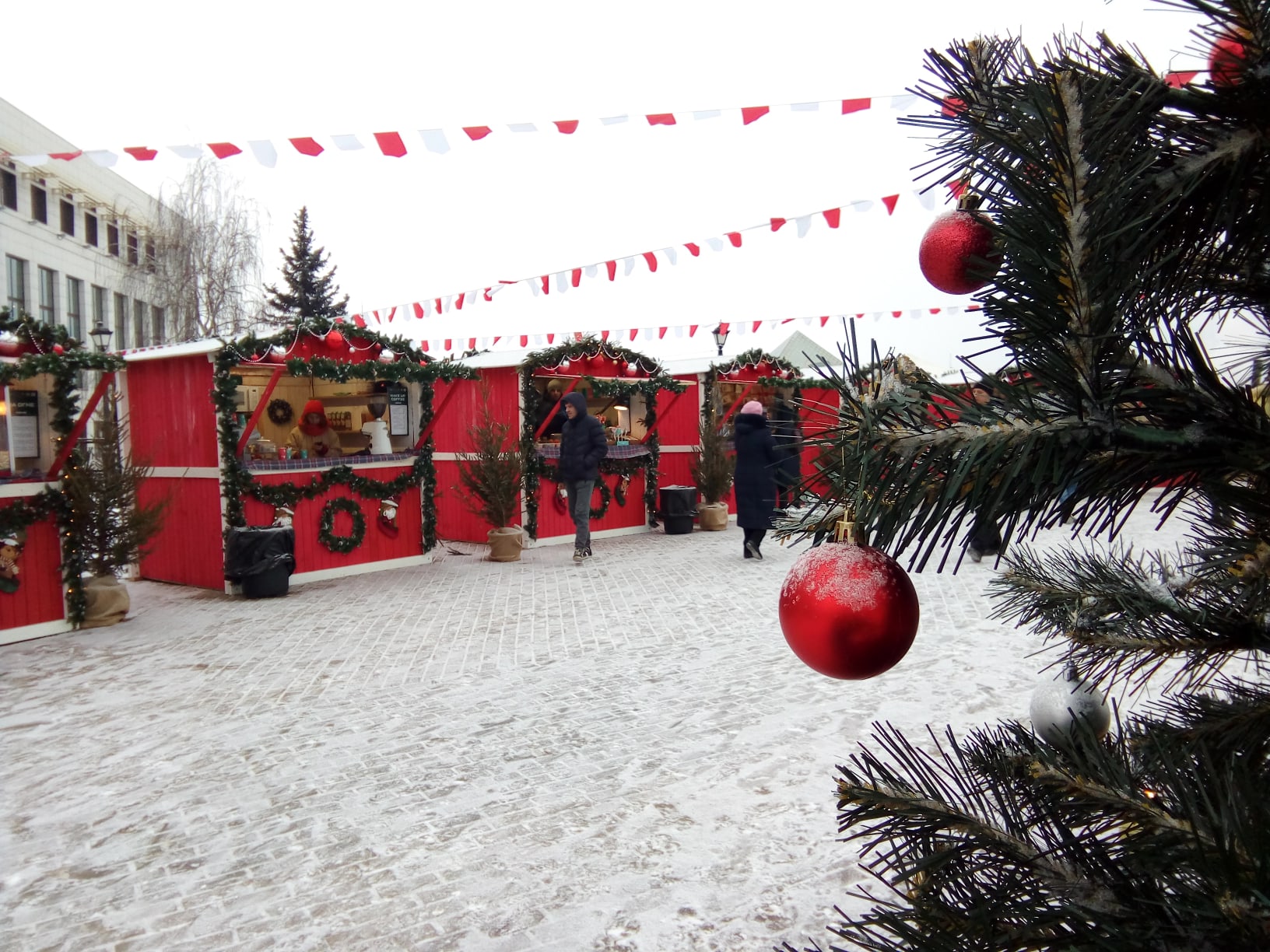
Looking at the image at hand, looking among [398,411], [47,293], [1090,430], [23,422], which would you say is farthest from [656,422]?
[47,293]

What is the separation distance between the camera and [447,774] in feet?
14.0

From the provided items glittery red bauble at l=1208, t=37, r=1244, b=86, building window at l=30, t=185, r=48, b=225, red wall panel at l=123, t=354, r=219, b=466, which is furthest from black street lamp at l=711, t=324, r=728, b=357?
building window at l=30, t=185, r=48, b=225

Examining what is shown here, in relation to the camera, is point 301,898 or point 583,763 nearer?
point 301,898

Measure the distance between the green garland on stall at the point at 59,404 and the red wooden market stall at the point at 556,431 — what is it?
4.86 meters

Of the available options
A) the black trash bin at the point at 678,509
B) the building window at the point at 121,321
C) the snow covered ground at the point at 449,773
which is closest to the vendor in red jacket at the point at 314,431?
the snow covered ground at the point at 449,773

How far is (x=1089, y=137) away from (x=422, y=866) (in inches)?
136

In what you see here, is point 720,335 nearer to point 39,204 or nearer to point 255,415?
point 255,415

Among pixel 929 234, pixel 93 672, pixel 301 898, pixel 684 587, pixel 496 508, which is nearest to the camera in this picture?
pixel 929 234

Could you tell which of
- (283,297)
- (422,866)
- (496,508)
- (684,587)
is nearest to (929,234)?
(422,866)

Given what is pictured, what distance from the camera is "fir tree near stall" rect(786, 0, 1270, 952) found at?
812mm

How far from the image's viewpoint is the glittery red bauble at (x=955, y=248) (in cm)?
121

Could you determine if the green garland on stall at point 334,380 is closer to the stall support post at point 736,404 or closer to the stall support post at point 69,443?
the stall support post at point 69,443

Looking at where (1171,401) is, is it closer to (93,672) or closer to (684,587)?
(93,672)

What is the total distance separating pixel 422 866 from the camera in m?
3.39
